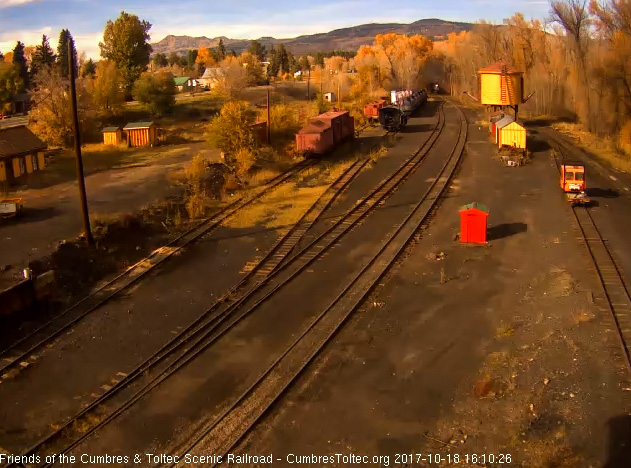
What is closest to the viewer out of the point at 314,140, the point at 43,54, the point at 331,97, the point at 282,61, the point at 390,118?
the point at 314,140

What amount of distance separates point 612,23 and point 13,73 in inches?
2286

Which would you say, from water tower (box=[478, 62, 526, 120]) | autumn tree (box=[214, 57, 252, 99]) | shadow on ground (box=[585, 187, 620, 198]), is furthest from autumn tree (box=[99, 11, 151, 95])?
shadow on ground (box=[585, 187, 620, 198])

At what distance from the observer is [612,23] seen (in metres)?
41.8

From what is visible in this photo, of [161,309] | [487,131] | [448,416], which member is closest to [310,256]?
[161,309]

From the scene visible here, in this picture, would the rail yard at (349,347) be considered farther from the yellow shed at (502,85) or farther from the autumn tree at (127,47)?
the autumn tree at (127,47)

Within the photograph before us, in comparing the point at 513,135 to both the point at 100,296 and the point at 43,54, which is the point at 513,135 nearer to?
the point at 100,296

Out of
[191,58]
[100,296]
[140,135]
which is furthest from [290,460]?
[191,58]

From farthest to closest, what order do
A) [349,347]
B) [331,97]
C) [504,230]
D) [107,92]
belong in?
[331,97] → [107,92] → [504,230] → [349,347]

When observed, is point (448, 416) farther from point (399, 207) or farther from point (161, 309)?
point (399, 207)

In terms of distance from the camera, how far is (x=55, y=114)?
4325 centimetres

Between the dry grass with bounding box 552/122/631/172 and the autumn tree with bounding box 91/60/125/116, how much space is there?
3997 centimetres

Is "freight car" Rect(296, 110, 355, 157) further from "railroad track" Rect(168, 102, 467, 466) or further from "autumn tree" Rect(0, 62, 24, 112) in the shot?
"autumn tree" Rect(0, 62, 24, 112)

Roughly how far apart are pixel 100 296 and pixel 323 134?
21385 mm

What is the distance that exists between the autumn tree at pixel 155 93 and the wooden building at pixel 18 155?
23377 millimetres
